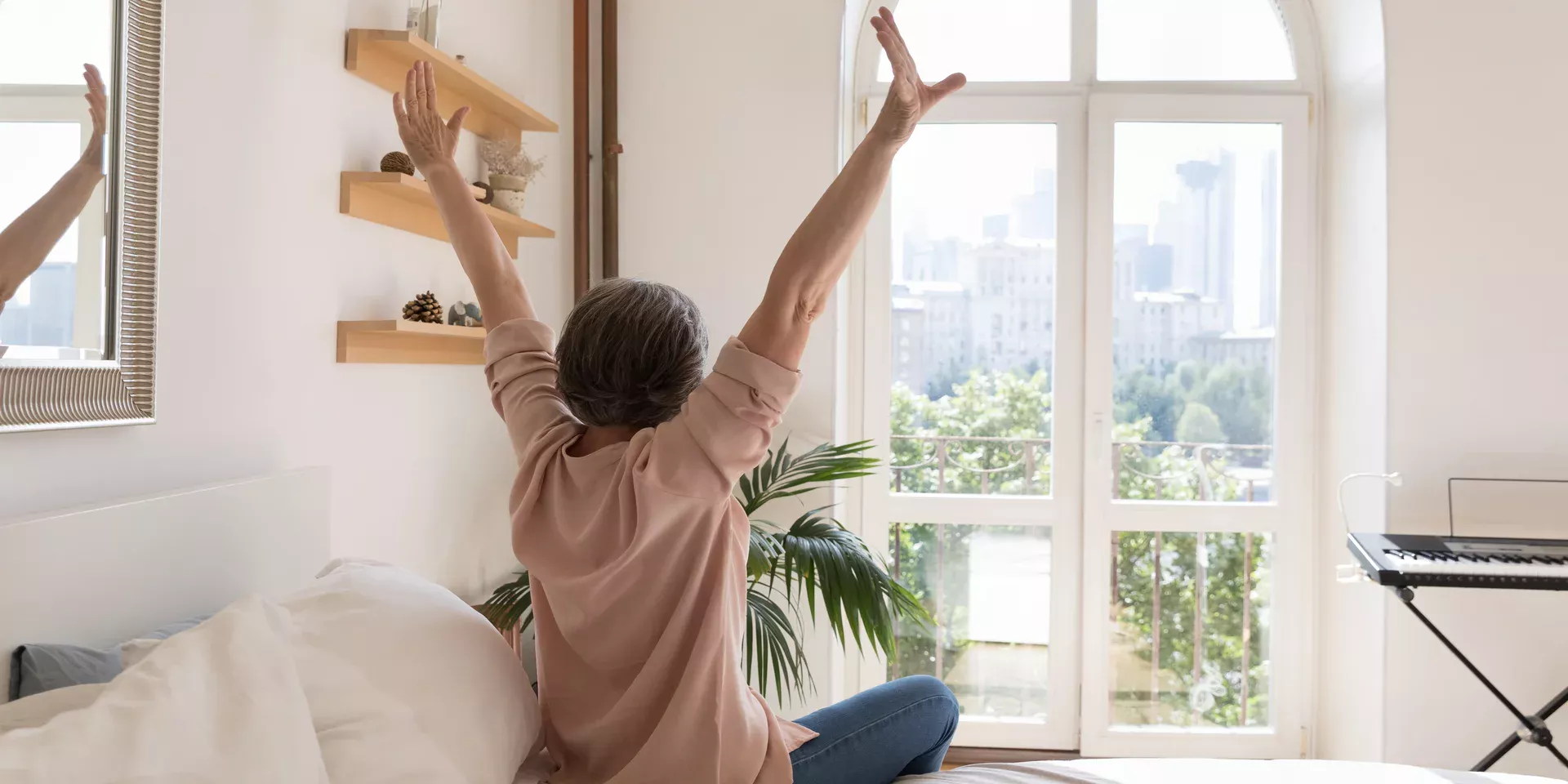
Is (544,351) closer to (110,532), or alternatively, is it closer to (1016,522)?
(110,532)

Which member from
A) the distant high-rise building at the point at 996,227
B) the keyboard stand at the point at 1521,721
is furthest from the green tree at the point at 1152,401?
the keyboard stand at the point at 1521,721

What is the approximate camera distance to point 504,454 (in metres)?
2.55

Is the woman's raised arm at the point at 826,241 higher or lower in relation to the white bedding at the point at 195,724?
higher

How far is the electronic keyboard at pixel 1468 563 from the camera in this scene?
215 centimetres

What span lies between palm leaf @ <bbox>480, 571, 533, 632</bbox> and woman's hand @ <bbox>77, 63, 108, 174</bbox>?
1235 millimetres

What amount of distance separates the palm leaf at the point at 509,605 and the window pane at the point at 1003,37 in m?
2.01

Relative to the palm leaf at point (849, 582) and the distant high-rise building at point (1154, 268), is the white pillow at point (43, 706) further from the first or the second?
the distant high-rise building at point (1154, 268)

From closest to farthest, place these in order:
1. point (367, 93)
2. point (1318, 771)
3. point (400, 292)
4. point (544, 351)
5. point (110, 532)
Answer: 1. point (110, 532)
2. point (544, 351)
3. point (1318, 771)
4. point (367, 93)
5. point (400, 292)

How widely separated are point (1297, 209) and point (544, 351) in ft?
8.84

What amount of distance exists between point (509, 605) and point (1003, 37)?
92.6 inches

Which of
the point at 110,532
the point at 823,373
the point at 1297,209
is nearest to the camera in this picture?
the point at 110,532

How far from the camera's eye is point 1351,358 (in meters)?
2.88

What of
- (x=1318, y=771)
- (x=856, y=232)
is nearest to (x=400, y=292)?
(x=856, y=232)

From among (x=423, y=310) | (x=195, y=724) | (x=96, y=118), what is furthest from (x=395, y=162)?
(x=195, y=724)
